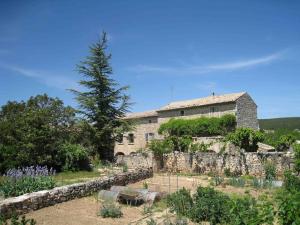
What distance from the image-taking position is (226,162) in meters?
20.4

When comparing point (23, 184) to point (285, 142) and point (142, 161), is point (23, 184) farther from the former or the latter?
point (285, 142)

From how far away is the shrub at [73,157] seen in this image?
21.8 m

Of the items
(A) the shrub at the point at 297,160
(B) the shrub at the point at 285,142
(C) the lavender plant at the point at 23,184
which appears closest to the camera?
(C) the lavender plant at the point at 23,184

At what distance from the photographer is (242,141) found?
21.0m

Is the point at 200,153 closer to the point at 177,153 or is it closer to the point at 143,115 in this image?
the point at 177,153

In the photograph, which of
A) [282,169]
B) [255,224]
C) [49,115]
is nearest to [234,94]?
[282,169]

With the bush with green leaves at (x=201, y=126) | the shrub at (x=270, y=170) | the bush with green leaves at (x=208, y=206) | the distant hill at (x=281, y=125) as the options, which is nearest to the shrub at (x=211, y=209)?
the bush with green leaves at (x=208, y=206)

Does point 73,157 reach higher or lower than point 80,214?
higher

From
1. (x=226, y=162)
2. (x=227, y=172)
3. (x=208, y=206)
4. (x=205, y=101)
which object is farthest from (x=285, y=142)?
(x=208, y=206)

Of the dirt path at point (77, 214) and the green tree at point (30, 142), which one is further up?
the green tree at point (30, 142)

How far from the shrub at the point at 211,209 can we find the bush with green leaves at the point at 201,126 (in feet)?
72.4

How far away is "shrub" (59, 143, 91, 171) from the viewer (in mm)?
21797

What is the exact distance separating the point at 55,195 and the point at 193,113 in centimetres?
2399

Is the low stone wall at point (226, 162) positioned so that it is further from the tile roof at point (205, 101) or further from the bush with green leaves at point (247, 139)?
the tile roof at point (205, 101)
